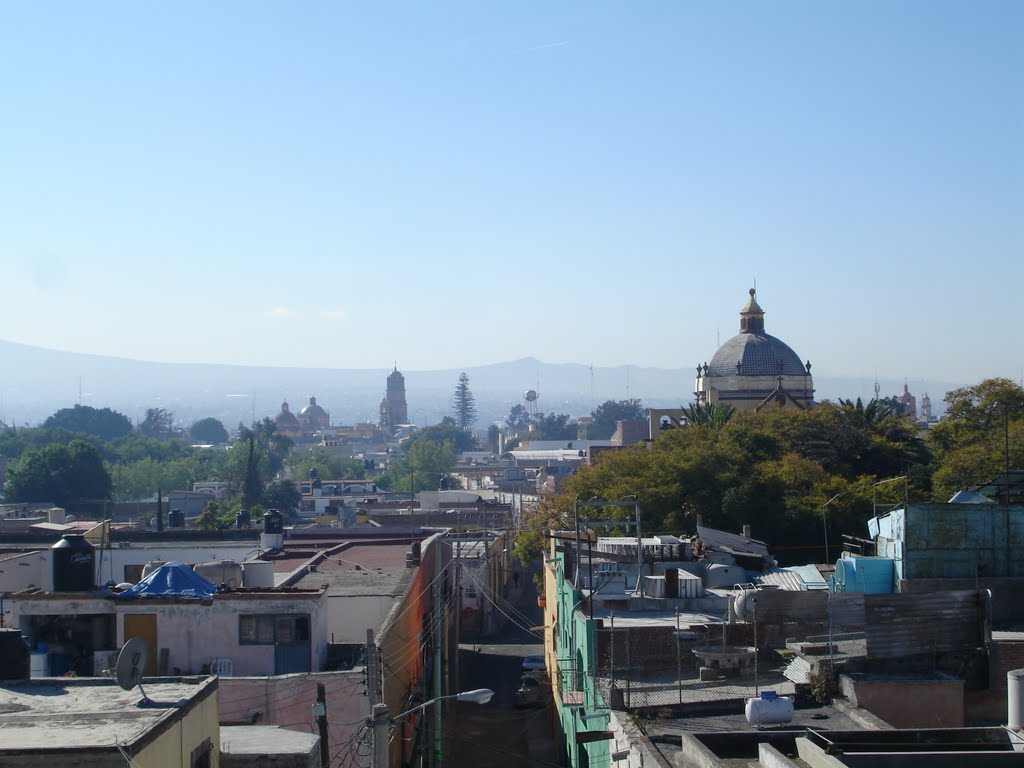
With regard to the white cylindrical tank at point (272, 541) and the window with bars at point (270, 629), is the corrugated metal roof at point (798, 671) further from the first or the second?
the white cylindrical tank at point (272, 541)

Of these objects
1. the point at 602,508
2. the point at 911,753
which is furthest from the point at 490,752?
the point at 911,753

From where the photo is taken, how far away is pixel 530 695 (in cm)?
2919

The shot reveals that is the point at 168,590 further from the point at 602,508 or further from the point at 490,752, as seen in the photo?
the point at 602,508

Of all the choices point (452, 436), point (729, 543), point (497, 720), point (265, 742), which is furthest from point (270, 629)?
point (452, 436)

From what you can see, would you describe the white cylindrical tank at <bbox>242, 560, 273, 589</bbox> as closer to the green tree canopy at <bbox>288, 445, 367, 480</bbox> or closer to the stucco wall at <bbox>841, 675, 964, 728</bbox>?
the stucco wall at <bbox>841, 675, 964, 728</bbox>

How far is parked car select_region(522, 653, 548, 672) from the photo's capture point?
32406mm

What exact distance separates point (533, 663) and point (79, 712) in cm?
2238

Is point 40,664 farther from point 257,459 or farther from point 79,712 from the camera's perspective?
point 257,459

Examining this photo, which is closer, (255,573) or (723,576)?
(255,573)

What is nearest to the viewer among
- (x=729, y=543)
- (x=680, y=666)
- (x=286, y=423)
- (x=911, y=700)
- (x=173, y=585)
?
(x=911, y=700)

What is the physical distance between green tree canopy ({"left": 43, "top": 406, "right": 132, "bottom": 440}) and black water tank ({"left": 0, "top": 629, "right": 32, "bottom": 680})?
153540 millimetres

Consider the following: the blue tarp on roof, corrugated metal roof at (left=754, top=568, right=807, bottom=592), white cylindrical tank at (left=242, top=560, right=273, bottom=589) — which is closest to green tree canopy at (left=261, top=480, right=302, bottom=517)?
white cylindrical tank at (left=242, top=560, right=273, bottom=589)

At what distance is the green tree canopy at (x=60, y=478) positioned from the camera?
3290 inches

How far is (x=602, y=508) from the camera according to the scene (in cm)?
3672
